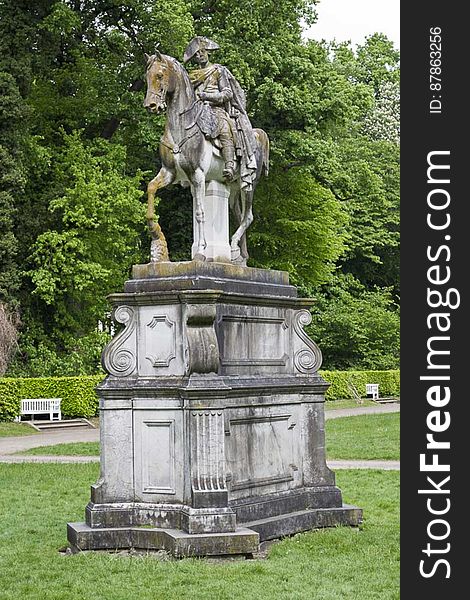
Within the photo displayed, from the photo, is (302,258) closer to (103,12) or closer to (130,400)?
(103,12)

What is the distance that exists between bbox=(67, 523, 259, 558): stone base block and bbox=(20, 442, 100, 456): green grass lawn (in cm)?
1025

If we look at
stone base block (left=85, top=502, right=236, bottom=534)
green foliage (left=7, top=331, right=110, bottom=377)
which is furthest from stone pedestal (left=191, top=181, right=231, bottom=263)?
green foliage (left=7, top=331, right=110, bottom=377)

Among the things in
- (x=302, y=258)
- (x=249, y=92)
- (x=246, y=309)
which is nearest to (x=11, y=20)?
(x=249, y=92)

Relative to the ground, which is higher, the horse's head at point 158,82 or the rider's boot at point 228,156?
the horse's head at point 158,82

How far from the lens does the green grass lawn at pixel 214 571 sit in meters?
7.75

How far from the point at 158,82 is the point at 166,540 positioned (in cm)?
438

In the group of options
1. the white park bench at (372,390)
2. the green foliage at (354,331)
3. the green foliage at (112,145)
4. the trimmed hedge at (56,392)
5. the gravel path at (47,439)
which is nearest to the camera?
the gravel path at (47,439)

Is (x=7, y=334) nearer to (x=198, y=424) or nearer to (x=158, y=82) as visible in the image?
(x=158, y=82)

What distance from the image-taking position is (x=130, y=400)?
9.65 m

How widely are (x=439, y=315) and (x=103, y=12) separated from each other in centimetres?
2648

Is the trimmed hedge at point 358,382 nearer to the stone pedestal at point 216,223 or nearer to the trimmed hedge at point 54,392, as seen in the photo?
the trimmed hedge at point 54,392

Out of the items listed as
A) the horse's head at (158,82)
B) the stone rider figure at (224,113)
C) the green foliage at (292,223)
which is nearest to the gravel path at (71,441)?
the green foliage at (292,223)

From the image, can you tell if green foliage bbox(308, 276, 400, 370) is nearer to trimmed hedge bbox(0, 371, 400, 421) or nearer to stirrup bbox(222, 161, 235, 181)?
trimmed hedge bbox(0, 371, 400, 421)

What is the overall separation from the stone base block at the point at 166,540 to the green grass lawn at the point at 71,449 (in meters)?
10.2
